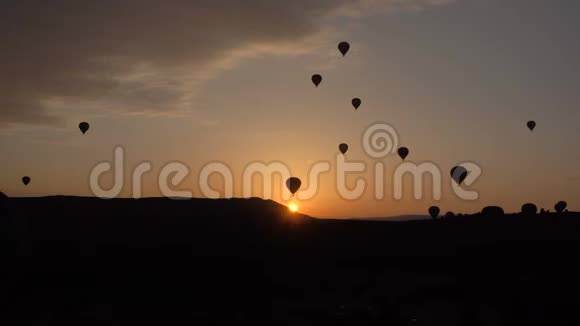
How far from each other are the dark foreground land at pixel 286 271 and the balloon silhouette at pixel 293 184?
11.7 meters

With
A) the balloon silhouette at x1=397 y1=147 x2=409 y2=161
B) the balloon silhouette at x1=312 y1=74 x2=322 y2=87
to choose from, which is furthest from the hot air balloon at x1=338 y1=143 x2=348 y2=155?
the balloon silhouette at x1=312 y1=74 x2=322 y2=87

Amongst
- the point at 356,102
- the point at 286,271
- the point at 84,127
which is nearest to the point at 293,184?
the point at 356,102

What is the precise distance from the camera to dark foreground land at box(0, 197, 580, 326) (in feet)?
67.9

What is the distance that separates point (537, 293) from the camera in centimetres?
2309

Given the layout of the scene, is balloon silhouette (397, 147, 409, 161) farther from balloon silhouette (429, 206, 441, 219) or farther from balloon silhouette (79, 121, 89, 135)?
balloon silhouette (79, 121, 89, 135)

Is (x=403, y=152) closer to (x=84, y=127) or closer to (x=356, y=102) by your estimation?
(x=356, y=102)

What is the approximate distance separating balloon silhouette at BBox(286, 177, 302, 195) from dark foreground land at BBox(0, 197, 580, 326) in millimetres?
11684

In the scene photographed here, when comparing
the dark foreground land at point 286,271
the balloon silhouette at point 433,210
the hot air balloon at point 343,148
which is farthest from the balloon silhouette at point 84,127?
the balloon silhouette at point 433,210

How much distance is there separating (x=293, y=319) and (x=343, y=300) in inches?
169

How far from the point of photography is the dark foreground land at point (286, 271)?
20703mm

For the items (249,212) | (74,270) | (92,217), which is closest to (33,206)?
(92,217)

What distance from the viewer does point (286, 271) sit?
30141 mm

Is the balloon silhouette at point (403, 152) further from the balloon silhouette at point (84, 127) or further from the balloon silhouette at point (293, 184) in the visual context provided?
the balloon silhouette at point (84, 127)

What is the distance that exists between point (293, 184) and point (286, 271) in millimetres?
32449
